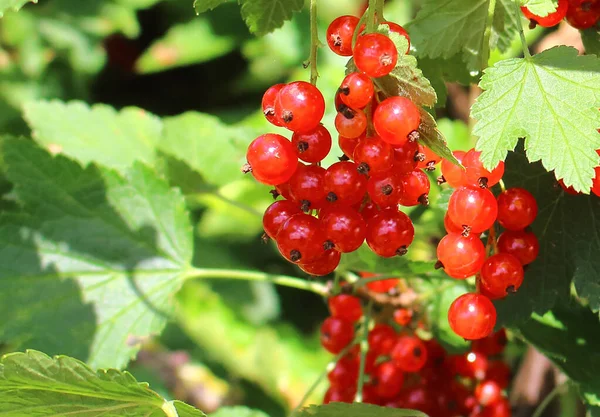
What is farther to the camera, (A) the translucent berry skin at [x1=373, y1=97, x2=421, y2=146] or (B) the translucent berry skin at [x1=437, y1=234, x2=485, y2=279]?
(B) the translucent berry skin at [x1=437, y1=234, x2=485, y2=279]

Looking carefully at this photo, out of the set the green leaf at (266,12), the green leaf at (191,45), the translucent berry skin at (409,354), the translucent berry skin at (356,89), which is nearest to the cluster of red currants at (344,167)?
the translucent berry skin at (356,89)

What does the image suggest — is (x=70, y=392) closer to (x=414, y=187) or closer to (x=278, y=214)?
(x=278, y=214)

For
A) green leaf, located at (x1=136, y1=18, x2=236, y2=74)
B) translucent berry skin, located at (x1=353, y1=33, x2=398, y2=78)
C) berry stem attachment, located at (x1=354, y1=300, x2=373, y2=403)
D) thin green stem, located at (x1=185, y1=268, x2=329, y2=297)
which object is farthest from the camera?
green leaf, located at (x1=136, y1=18, x2=236, y2=74)

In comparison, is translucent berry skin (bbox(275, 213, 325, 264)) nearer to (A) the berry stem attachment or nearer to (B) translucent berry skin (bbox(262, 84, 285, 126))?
(B) translucent berry skin (bbox(262, 84, 285, 126))

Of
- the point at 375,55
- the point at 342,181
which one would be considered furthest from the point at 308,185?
the point at 375,55

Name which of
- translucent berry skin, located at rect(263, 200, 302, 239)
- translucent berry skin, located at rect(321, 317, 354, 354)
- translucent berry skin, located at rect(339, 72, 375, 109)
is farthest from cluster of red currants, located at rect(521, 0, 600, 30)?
translucent berry skin, located at rect(321, 317, 354, 354)

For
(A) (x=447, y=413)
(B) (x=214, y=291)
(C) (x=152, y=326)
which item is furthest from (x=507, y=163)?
(B) (x=214, y=291)

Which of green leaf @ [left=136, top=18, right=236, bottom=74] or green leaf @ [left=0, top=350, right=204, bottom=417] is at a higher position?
green leaf @ [left=0, top=350, right=204, bottom=417]

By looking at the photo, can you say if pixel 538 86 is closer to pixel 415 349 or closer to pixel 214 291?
pixel 415 349
